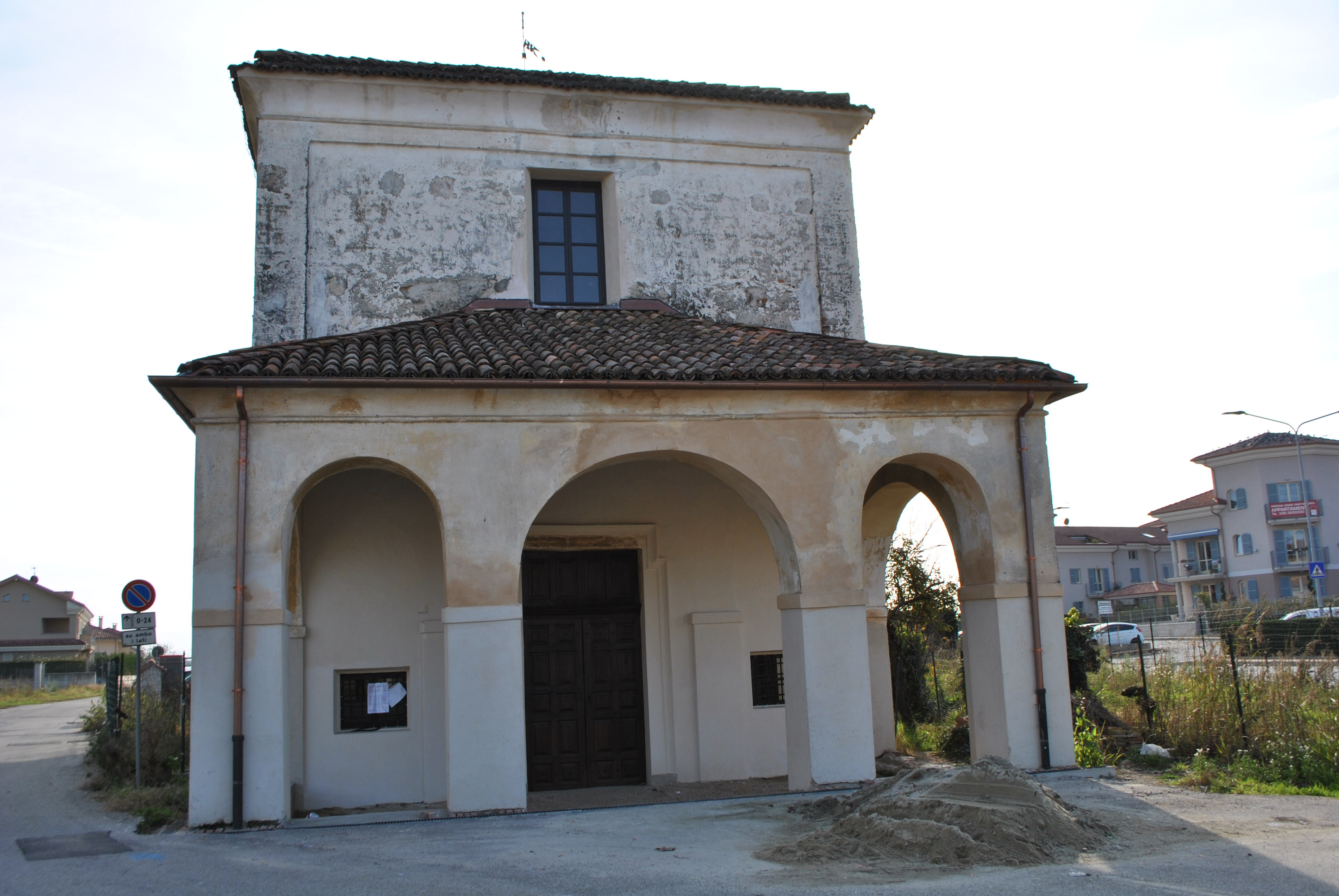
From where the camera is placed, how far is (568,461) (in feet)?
31.6

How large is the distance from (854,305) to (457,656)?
24.5ft

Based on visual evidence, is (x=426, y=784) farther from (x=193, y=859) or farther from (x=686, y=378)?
(x=686, y=378)

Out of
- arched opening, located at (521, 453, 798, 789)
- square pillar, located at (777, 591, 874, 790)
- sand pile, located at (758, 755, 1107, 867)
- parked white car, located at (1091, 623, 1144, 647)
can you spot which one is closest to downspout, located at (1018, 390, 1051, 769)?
square pillar, located at (777, 591, 874, 790)

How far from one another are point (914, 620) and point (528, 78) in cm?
1024

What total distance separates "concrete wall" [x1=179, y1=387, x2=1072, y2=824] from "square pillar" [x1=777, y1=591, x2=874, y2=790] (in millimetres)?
19

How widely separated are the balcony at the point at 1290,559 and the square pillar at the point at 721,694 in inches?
1707

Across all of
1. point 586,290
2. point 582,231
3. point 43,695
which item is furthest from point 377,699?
point 43,695

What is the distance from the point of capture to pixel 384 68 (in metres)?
12.8

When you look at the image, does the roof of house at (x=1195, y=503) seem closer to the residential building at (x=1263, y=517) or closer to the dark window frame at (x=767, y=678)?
the residential building at (x=1263, y=517)

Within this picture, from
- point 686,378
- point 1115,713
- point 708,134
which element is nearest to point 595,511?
point 686,378

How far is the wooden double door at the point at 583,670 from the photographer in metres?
11.9

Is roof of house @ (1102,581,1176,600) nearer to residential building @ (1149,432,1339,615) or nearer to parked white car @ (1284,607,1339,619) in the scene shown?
residential building @ (1149,432,1339,615)

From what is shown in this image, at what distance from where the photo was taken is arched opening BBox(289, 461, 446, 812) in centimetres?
1098

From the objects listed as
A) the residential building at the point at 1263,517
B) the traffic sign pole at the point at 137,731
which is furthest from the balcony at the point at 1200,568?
the traffic sign pole at the point at 137,731
